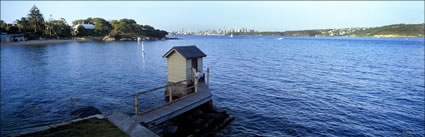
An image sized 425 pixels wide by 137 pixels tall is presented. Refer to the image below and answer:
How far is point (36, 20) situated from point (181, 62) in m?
137

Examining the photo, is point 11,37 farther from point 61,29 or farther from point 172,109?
point 172,109

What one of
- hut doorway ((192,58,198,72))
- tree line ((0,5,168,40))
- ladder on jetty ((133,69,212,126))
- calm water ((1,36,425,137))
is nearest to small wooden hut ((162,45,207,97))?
hut doorway ((192,58,198,72))

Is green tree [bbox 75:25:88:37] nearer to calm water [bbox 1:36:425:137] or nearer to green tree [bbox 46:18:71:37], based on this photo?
green tree [bbox 46:18:71:37]

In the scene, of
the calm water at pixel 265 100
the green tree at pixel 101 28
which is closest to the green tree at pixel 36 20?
the green tree at pixel 101 28

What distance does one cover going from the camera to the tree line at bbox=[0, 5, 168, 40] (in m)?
112

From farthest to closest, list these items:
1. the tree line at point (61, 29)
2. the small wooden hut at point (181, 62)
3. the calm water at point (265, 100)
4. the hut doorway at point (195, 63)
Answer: the tree line at point (61, 29) < the hut doorway at point (195, 63) < the small wooden hut at point (181, 62) < the calm water at point (265, 100)

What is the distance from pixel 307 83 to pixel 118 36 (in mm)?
149516

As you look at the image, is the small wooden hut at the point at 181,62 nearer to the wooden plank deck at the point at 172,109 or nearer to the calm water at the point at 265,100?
the wooden plank deck at the point at 172,109

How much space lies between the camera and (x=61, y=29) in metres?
136

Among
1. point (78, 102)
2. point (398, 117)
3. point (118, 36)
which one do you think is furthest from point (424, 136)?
point (118, 36)

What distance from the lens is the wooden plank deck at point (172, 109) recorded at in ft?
42.0

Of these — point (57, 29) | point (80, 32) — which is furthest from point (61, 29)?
point (80, 32)

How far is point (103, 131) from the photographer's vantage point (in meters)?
10.4

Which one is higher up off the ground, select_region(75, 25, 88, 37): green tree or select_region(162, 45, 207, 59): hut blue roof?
select_region(75, 25, 88, 37): green tree
